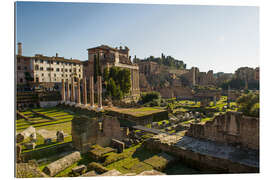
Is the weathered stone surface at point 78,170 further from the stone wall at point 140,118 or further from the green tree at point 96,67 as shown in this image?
the green tree at point 96,67

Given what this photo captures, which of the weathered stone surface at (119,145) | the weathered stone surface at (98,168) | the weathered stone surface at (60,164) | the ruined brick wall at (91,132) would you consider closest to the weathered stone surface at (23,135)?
the ruined brick wall at (91,132)

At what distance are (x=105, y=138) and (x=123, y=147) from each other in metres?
1.81

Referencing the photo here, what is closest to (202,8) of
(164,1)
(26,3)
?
(164,1)

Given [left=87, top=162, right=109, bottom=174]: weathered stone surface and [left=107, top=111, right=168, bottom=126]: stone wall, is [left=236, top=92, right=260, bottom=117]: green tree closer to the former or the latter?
[left=87, top=162, right=109, bottom=174]: weathered stone surface

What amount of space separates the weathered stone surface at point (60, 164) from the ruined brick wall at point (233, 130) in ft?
22.2

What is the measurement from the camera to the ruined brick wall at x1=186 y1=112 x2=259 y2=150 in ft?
23.6

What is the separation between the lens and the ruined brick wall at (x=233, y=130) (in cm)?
720

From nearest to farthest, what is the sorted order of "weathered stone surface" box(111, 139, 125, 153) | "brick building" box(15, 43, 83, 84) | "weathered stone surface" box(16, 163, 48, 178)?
"weathered stone surface" box(16, 163, 48, 178) → "weathered stone surface" box(111, 139, 125, 153) → "brick building" box(15, 43, 83, 84)

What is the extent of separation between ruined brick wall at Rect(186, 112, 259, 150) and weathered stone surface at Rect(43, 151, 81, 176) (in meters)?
6.75

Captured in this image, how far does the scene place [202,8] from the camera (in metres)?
8.02

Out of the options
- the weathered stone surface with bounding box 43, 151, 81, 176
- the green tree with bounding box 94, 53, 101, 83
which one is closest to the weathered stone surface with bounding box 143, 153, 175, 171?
the weathered stone surface with bounding box 43, 151, 81, 176

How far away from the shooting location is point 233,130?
7.81 metres

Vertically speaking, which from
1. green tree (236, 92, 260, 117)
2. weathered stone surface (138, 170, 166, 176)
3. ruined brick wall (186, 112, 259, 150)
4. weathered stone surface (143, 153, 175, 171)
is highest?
green tree (236, 92, 260, 117)

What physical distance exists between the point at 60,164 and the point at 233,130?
325 inches
